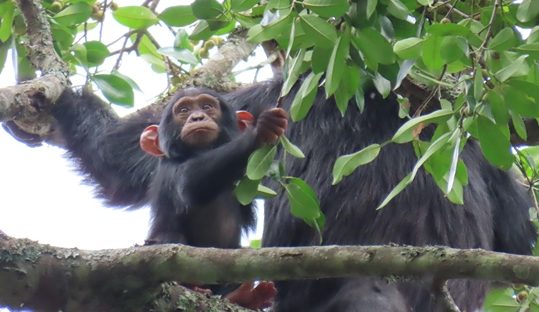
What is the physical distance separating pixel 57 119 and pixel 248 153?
5.72 feet

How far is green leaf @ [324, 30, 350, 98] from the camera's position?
3.46 metres

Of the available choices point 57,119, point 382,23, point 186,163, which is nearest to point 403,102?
point 382,23

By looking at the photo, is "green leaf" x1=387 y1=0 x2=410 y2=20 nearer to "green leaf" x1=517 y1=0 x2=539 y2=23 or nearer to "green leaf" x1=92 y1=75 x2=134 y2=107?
"green leaf" x1=517 y1=0 x2=539 y2=23

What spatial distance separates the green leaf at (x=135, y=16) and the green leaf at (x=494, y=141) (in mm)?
3158

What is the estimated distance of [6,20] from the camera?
16.0ft

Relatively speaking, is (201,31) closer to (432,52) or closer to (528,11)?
(432,52)

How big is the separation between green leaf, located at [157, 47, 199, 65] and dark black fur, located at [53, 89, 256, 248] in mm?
366

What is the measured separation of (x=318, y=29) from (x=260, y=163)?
75 cm

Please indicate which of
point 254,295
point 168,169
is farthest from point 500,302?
point 168,169

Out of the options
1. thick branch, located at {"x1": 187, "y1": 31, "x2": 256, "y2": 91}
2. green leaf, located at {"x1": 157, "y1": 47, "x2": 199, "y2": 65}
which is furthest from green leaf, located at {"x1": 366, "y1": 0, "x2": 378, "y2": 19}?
thick branch, located at {"x1": 187, "y1": 31, "x2": 256, "y2": 91}

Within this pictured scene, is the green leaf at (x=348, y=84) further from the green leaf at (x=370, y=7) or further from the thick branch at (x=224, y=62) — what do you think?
the thick branch at (x=224, y=62)

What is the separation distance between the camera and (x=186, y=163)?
5.11 m

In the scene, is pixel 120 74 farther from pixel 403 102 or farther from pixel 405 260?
pixel 405 260

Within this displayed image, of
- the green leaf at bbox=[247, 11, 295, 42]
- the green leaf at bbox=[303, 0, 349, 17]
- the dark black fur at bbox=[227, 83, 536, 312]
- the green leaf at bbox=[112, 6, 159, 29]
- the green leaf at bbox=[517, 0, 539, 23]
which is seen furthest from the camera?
the green leaf at bbox=[112, 6, 159, 29]
